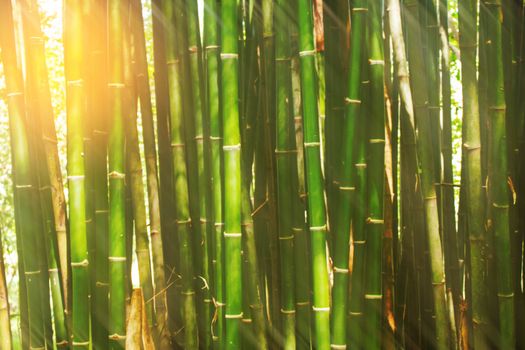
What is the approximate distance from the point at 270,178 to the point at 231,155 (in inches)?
10.0

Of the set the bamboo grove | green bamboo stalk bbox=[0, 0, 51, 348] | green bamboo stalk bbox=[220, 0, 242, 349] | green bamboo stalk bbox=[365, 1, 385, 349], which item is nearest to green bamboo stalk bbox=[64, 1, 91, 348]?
the bamboo grove

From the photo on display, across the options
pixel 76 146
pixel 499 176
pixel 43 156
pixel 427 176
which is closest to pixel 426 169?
pixel 427 176

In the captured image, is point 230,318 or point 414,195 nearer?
point 230,318

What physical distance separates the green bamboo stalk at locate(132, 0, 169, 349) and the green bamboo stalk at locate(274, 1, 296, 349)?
0.97 feet

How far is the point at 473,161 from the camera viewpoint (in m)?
1.22

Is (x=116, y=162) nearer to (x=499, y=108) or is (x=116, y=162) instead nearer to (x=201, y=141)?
(x=201, y=141)

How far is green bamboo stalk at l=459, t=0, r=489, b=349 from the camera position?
47.6 inches

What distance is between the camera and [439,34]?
1408mm

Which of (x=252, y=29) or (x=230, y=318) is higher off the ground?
(x=252, y=29)

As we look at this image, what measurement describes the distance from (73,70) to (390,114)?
669mm

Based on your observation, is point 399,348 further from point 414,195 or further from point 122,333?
point 122,333

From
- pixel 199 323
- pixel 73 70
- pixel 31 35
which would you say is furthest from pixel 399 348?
pixel 31 35

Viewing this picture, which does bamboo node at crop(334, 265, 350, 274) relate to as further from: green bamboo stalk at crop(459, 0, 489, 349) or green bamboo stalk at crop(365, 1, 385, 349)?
green bamboo stalk at crop(459, 0, 489, 349)

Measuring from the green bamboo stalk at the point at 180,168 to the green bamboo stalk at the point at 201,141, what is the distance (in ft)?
0.09
